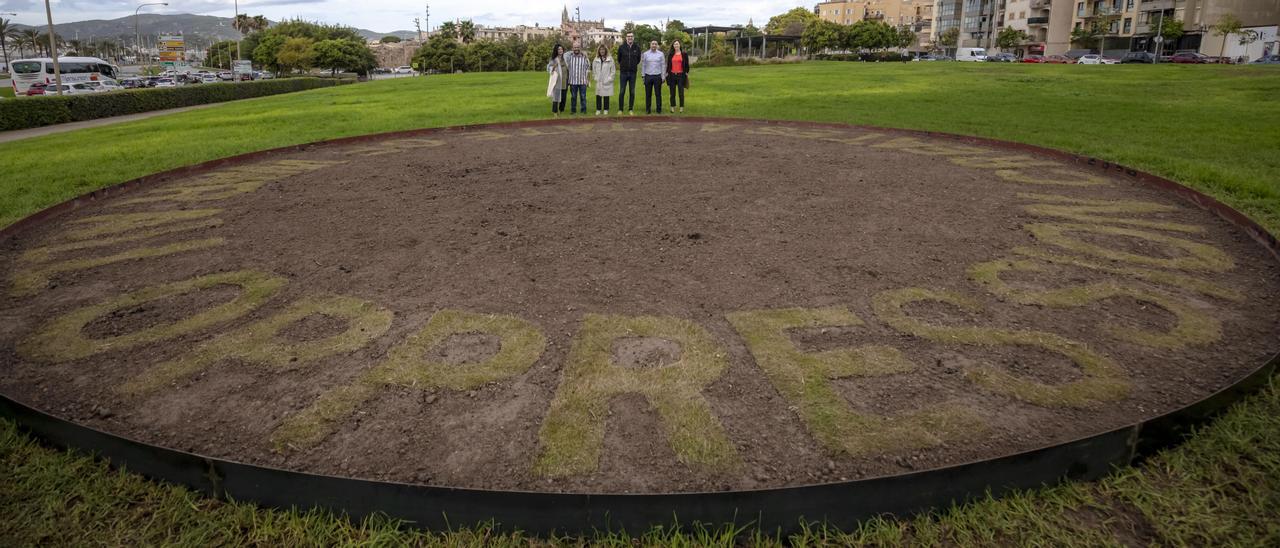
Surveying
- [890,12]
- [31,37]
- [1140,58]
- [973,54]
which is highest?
[890,12]

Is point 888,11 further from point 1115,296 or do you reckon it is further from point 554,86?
point 1115,296

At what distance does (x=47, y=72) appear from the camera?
40719 mm

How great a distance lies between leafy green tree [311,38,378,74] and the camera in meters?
80.9

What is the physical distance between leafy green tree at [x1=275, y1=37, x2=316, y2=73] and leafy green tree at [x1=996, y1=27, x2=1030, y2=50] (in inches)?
3407

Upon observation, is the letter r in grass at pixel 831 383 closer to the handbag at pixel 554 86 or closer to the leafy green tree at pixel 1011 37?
the handbag at pixel 554 86

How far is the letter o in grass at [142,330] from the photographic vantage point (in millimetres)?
4578

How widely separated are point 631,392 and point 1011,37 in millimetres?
100506

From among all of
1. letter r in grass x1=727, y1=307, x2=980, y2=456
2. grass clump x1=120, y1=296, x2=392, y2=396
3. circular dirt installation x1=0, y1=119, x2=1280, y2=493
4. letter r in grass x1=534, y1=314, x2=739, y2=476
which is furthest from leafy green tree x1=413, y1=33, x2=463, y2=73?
letter r in grass x1=727, y1=307, x2=980, y2=456

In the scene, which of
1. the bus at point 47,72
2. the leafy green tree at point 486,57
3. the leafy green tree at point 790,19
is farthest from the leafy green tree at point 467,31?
the bus at point 47,72

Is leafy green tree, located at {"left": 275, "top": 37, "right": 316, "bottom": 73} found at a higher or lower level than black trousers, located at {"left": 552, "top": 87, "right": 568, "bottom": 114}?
higher

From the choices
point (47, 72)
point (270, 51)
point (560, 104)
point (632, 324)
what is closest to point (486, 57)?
point (270, 51)

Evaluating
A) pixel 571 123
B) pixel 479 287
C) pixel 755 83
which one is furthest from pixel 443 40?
pixel 479 287

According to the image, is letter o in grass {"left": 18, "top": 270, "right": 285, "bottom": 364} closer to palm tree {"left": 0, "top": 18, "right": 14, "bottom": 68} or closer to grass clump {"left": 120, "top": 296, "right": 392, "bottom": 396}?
grass clump {"left": 120, "top": 296, "right": 392, "bottom": 396}

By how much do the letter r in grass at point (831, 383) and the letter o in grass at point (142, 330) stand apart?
12.8ft
